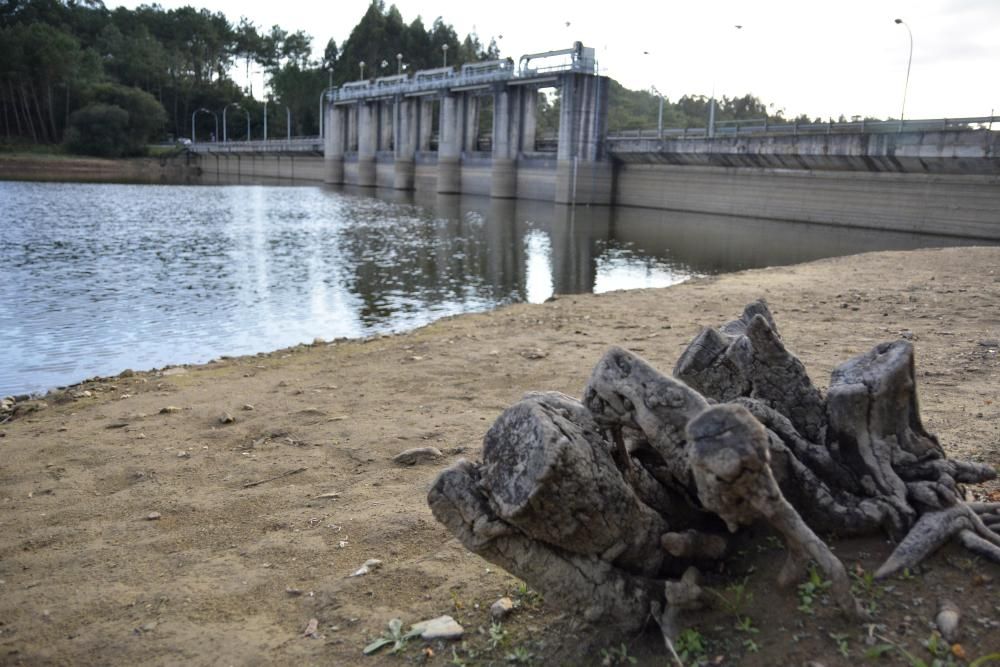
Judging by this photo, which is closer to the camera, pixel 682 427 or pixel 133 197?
pixel 682 427

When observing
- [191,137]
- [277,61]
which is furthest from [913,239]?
[277,61]

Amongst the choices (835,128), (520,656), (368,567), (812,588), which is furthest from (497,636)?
(835,128)

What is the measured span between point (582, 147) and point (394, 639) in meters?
61.3

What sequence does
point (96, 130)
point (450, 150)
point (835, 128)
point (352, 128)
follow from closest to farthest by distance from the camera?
point (835, 128) → point (450, 150) → point (352, 128) → point (96, 130)

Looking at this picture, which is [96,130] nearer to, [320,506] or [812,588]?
[320,506]

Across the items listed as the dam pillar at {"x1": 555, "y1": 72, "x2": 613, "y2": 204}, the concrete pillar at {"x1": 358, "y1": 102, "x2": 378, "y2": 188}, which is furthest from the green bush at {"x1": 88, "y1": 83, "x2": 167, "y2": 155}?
the dam pillar at {"x1": 555, "y1": 72, "x2": 613, "y2": 204}

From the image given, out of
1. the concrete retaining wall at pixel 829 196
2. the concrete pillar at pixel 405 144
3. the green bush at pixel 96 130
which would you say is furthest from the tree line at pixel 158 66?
the concrete retaining wall at pixel 829 196

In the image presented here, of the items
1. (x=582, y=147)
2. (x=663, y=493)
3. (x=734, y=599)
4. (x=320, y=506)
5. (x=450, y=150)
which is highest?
(x=582, y=147)

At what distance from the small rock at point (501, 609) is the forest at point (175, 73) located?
89100 mm

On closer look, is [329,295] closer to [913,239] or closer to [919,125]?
[913,239]

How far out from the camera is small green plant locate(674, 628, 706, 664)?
10.8ft

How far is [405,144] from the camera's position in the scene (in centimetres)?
8569

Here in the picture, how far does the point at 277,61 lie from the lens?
15275cm

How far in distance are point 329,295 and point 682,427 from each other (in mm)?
18354
